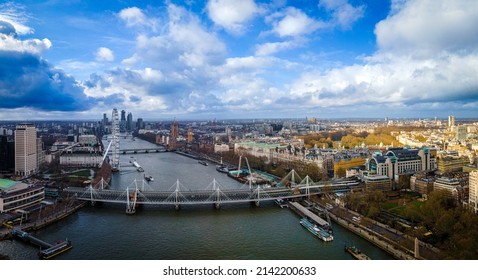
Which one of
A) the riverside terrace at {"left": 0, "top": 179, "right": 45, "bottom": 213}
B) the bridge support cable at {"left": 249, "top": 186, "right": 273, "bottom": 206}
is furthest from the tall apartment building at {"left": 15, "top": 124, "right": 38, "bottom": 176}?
the bridge support cable at {"left": 249, "top": 186, "right": 273, "bottom": 206}

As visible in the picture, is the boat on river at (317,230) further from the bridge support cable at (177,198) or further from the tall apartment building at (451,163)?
the tall apartment building at (451,163)

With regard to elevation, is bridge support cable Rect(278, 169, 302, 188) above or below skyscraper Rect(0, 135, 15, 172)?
below

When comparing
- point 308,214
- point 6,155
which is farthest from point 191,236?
point 6,155

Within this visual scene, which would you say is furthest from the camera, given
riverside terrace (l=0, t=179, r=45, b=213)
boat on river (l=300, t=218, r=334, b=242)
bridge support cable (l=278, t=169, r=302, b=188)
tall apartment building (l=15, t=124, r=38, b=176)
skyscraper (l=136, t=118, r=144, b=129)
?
skyscraper (l=136, t=118, r=144, b=129)

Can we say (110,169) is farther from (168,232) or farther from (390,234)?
(390,234)

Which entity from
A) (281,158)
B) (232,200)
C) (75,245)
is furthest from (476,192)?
(281,158)

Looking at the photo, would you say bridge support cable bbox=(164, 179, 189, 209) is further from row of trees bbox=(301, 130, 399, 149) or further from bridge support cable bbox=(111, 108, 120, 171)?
row of trees bbox=(301, 130, 399, 149)

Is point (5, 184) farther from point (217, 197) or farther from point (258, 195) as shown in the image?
point (258, 195)
